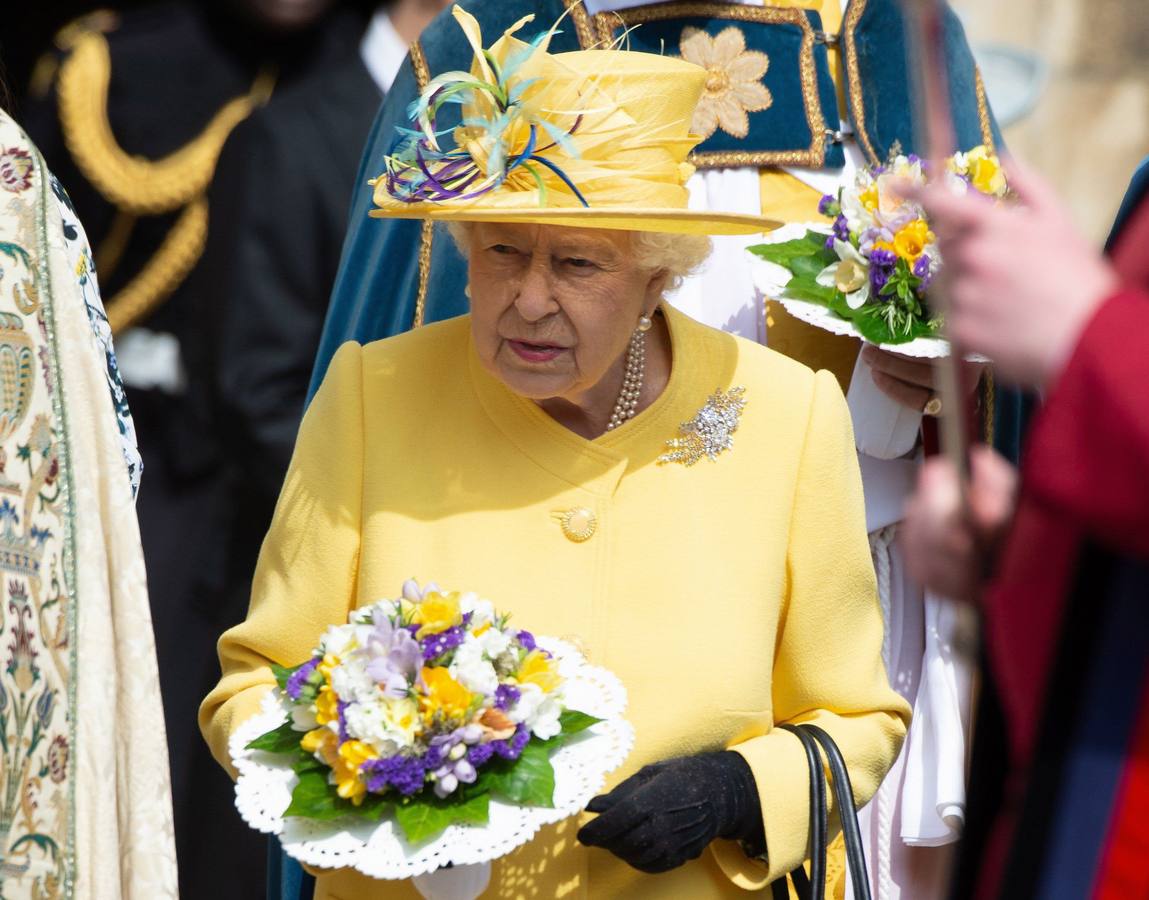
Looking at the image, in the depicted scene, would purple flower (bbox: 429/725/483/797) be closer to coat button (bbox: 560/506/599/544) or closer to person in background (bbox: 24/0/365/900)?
coat button (bbox: 560/506/599/544)

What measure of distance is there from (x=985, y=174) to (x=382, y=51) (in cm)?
246

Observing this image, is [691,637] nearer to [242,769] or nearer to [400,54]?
[242,769]

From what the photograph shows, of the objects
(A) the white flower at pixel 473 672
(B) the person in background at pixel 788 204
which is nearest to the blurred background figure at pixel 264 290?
(B) the person in background at pixel 788 204

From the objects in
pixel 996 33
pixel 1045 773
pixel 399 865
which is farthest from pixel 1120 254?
pixel 996 33

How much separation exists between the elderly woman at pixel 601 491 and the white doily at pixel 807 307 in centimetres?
43

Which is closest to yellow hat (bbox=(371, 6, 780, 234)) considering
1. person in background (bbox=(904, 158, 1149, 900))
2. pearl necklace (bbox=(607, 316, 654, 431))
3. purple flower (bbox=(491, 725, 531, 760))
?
pearl necklace (bbox=(607, 316, 654, 431))

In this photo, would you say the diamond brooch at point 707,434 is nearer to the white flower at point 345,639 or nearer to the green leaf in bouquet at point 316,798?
the white flower at point 345,639

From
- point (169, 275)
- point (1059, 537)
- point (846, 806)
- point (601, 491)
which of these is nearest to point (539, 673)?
point (601, 491)

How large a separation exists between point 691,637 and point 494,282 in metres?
0.61

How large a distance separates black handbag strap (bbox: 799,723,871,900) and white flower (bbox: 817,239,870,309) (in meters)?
0.97

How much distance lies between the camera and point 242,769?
8.50 feet

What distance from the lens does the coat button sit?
2.92m

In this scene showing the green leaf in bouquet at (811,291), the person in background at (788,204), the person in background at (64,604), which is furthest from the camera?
the person in background at (788,204)

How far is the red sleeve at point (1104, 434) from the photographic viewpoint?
1446 mm
